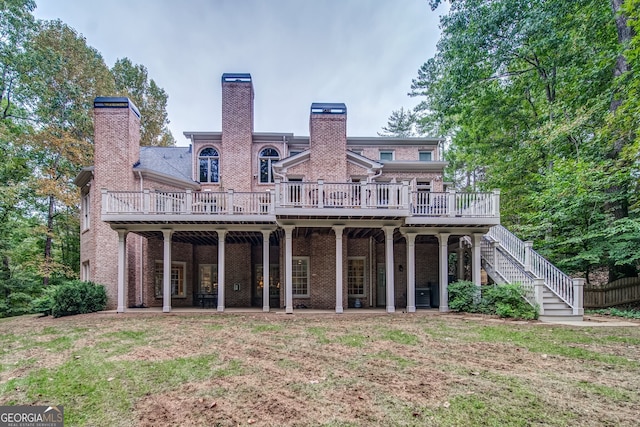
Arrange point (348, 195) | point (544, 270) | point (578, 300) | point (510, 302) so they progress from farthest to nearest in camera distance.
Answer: point (348, 195), point (544, 270), point (510, 302), point (578, 300)

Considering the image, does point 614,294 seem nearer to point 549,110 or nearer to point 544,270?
point 544,270

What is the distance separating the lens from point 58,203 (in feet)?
60.8

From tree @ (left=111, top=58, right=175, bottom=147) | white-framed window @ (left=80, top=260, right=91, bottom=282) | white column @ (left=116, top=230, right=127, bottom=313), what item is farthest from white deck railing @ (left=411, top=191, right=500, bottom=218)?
tree @ (left=111, top=58, right=175, bottom=147)

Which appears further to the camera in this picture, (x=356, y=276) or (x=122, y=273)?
(x=356, y=276)

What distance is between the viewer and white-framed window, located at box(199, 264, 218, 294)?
14.9 metres

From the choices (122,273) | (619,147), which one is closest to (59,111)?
(122,273)

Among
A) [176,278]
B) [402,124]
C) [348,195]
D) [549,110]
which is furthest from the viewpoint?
[402,124]

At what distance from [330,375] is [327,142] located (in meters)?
10.4

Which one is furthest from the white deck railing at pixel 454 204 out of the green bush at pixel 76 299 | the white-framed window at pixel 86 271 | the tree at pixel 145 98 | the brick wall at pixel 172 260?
the tree at pixel 145 98

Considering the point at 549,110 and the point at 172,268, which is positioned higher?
the point at 549,110

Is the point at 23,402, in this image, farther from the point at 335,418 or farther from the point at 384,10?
the point at 384,10

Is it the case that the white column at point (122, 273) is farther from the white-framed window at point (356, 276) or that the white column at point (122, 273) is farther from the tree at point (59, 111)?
the white-framed window at point (356, 276)

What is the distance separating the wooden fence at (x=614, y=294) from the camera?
11.4m
